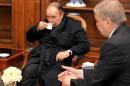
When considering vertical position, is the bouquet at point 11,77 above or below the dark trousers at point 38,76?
above

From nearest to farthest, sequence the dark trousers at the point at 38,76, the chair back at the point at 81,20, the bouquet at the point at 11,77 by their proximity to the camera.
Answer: the bouquet at the point at 11,77 → the dark trousers at the point at 38,76 → the chair back at the point at 81,20

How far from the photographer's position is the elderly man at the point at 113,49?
81.4 inches

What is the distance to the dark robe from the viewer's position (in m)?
3.35

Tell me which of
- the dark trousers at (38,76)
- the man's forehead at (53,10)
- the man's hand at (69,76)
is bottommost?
the dark trousers at (38,76)

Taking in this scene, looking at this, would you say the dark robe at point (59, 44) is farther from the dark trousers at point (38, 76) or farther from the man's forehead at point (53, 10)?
the man's forehead at point (53, 10)

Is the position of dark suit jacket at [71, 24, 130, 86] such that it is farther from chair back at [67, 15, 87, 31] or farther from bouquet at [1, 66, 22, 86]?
chair back at [67, 15, 87, 31]

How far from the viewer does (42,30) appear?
3506 mm

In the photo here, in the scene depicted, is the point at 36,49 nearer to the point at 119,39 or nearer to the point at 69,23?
the point at 69,23

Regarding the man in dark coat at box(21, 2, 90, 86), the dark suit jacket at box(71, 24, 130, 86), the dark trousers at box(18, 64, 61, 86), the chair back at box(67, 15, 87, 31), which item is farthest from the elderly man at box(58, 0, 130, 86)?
the chair back at box(67, 15, 87, 31)

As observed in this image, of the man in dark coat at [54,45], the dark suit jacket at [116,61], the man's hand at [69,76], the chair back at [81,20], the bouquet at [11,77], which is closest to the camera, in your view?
the dark suit jacket at [116,61]

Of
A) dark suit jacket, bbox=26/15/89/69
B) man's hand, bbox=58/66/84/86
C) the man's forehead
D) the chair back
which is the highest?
the man's forehead

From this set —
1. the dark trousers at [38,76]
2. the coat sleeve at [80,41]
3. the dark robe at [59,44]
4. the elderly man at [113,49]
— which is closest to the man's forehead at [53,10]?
the dark robe at [59,44]

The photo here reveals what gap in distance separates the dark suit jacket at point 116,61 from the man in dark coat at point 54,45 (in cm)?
114

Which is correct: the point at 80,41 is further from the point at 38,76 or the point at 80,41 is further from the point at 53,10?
the point at 38,76
